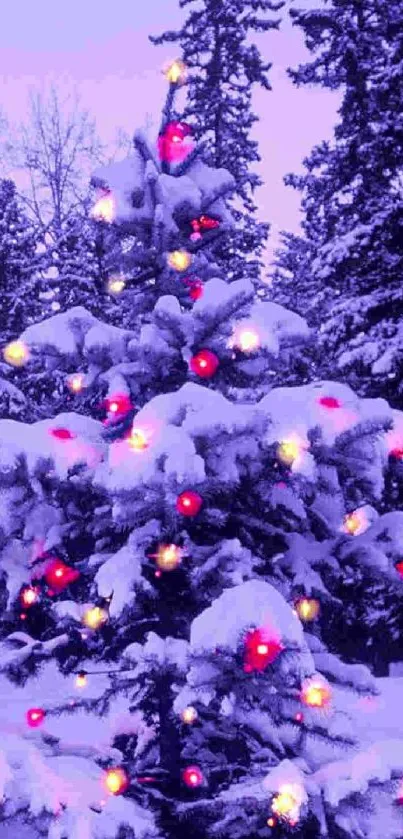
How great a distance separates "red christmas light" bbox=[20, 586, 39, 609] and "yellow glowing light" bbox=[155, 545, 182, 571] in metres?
0.72

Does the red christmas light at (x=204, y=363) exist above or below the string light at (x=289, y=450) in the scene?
above

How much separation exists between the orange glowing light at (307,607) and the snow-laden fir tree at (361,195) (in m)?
6.36

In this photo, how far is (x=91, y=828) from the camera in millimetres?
3672

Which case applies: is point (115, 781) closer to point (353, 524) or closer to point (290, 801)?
point (290, 801)

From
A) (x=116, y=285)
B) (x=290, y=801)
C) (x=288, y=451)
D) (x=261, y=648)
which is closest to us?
(x=261, y=648)

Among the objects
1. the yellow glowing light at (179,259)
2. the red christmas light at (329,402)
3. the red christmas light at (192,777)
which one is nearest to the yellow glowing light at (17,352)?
the yellow glowing light at (179,259)

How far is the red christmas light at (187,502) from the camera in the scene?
12.9 ft

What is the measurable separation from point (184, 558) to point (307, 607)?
775 millimetres

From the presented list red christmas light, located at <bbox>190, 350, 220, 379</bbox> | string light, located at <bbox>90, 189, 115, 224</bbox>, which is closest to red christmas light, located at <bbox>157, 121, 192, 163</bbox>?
string light, located at <bbox>90, 189, 115, 224</bbox>

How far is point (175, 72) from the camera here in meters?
4.93

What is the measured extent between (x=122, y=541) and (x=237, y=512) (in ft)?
2.37

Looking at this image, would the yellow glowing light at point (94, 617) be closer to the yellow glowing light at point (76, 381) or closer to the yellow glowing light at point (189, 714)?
the yellow glowing light at point (189, 714)

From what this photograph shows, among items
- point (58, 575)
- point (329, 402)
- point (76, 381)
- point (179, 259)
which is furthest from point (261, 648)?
point (179, 259)

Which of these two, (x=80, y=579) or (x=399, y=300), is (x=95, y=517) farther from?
(x=399, y=300)
